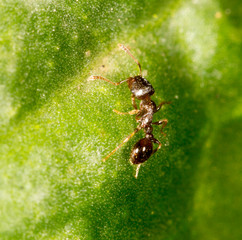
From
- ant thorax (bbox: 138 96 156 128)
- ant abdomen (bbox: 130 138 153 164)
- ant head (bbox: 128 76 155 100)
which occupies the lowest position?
ant abdomen (bbox: 130 138 153 164)

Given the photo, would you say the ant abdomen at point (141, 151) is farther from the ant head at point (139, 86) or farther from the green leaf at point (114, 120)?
Result: the ant head at point (139, 86)

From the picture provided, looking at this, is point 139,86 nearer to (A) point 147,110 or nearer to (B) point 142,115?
(B) point 142,115

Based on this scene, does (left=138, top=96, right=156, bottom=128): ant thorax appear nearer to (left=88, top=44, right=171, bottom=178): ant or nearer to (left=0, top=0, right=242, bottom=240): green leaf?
(left=88, top=44, right=171, bottom=178): ant

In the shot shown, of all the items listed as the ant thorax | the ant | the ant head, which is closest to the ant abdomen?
the ant

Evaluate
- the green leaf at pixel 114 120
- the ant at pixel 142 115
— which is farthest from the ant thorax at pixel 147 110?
the green leaf at pixel 114 120

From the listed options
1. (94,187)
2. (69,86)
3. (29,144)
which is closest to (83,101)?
(69,86)

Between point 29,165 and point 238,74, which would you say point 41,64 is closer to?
point 29,165

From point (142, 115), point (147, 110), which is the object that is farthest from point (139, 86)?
point (147, 110)
